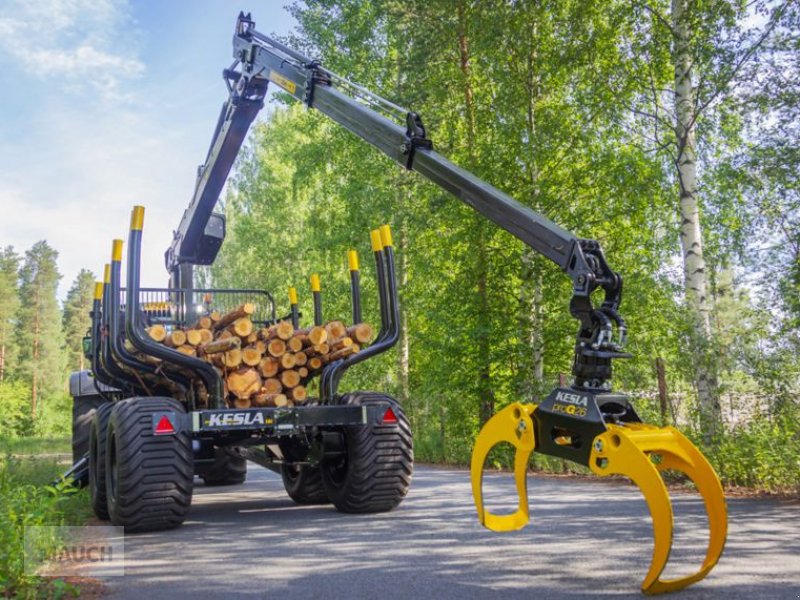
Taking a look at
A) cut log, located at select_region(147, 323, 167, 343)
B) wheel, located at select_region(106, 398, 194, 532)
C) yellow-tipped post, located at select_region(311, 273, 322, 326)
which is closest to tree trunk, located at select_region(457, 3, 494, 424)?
yellow-tipped post, located at select_region(311, 273, 322, 326)

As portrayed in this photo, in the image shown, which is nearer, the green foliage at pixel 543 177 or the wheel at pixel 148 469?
the wheel at pixel 148 469

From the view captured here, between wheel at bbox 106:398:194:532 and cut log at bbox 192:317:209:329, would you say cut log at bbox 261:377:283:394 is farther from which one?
wheel at bbox 106:398:194:532

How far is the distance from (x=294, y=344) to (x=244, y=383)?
66cm

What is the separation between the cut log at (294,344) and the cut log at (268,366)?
202mm

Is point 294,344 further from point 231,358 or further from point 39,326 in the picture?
point 39,326

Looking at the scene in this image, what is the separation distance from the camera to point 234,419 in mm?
6898

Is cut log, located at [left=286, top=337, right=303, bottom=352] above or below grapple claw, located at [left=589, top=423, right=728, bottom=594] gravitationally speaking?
above

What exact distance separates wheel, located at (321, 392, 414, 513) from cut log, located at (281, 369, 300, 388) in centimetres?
63

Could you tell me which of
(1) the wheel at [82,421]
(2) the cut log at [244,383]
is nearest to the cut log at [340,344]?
(2) the cut log at [244,383]

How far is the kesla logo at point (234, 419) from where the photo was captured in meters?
6.84

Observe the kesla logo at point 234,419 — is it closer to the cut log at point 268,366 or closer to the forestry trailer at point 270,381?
the forestry trailer at point 270,381

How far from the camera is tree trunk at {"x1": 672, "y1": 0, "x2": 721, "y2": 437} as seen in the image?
9781mm

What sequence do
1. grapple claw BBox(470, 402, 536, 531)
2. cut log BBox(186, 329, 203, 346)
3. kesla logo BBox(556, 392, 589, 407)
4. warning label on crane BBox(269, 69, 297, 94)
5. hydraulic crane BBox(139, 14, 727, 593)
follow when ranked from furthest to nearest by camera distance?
warning label on crane BBox(269, 69, 297, 94) → cut log BBox(186, 329, 203, 346) → grapple claw BBox(470, 402, 536, 531) → kesla logo BBox(556, 392, 589, 407) → hydraulic crane BBox(139, 14, 727, 593)

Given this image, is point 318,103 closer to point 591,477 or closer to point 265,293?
point 265,293
